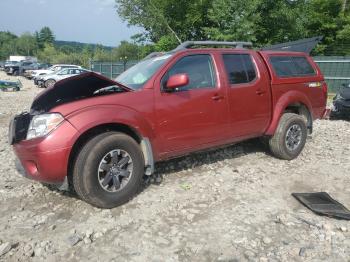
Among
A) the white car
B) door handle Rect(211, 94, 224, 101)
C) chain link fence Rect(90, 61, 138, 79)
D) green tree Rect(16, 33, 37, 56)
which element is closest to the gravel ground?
door handle Rect(211, 94, 224, 101)

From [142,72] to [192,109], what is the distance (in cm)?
88

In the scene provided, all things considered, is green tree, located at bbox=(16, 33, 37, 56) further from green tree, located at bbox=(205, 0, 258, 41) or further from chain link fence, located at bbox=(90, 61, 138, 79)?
green tree, located at bbox=(205, 0, 258, 41)

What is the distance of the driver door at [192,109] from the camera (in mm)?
4547

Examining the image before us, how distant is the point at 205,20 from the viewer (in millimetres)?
31719

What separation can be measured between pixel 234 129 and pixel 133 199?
1.86m

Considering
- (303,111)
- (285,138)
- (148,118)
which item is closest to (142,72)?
(148,118)

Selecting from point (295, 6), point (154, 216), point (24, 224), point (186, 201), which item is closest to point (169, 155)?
point (186, 201)

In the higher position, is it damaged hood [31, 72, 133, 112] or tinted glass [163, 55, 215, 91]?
tinted glass [163, 55, 215, 91]

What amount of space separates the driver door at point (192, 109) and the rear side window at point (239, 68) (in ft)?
1.01

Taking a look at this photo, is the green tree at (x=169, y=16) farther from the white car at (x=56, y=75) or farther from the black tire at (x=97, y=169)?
the black tire at (x=97, y=169)

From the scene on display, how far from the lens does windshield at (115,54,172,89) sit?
4651 mm

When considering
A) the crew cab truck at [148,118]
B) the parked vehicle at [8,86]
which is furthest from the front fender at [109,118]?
the parked vehicle at [8,86]

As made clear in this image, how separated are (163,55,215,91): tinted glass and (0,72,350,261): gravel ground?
134 cm

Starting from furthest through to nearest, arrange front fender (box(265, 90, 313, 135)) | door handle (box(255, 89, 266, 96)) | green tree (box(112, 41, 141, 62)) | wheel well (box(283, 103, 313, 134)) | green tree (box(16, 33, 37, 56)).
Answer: green tree (box(16, 33, 37, 56)) → green tree (box(112, 41, 141, 62)) → wheel well (box(283, 103, 313, 134)) → front fender (box(265, 90, 313, 135)) → door handle (box(255, 89, 266, 96))
